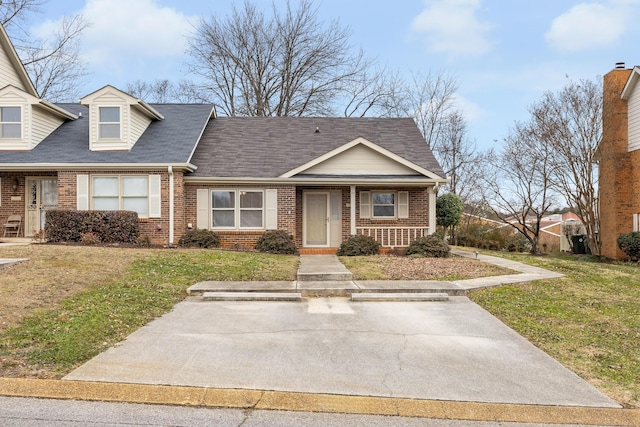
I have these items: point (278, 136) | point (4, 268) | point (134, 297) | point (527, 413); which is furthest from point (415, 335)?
point (278, 136)

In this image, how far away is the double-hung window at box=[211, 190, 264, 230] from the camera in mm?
15741

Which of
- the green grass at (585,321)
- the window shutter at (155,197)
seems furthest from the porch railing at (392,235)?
the window shutter at (155,197)

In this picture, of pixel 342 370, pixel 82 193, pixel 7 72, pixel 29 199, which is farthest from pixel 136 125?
pixel 342 370

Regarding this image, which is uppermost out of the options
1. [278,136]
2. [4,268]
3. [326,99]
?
[326,99]

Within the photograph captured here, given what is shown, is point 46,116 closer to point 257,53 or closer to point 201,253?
point 201,253

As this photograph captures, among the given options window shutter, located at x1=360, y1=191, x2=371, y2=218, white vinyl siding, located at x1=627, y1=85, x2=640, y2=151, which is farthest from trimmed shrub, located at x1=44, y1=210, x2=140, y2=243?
white vinyl siding, located at x1=627, y1=85, x2=640, y2=151

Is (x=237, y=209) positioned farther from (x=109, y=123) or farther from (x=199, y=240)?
(x=109, y=123)

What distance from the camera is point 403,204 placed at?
16297 millimetres

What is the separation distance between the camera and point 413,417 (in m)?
3.62

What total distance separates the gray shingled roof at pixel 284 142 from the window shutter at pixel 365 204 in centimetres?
240

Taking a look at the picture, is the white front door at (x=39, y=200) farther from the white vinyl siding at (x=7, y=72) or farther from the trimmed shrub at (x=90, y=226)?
the white vinyl siding at (x=7, y=72)

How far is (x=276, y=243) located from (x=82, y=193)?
663cm

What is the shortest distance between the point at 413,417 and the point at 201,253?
32.2 feet

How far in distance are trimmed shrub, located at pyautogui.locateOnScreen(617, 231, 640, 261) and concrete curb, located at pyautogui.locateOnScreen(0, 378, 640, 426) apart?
15006mm
